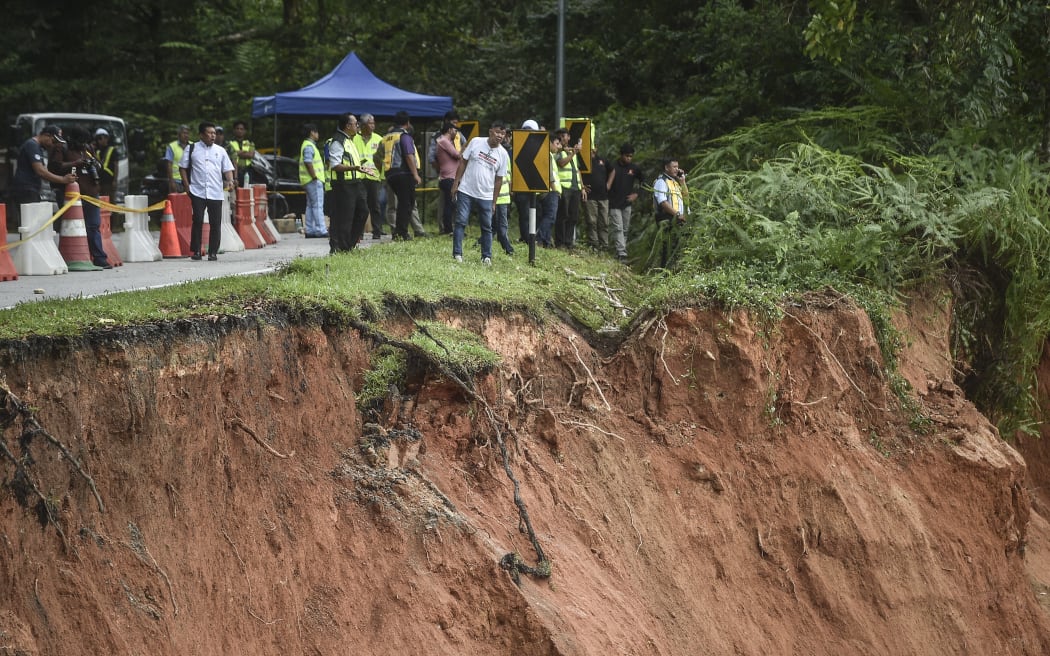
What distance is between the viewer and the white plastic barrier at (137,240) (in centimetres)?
1666

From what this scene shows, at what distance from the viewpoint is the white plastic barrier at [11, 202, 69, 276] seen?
14.1 meters

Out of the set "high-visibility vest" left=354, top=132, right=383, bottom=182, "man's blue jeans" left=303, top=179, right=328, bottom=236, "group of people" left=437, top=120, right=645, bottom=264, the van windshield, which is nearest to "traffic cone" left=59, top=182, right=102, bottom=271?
"high-visibility vest" left=354, top=132, right=383, bottom=182

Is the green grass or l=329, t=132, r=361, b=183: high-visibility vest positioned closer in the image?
the green grass

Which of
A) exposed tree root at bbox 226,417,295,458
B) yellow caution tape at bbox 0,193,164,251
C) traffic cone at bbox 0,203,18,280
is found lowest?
exposed tree root at bbox 226,417,295,458

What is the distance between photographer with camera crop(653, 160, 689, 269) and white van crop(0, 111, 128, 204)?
11.6 m

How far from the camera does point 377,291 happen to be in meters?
10.2

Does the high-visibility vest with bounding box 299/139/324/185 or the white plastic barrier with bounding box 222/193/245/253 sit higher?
the high-visibility vest with bounding box 299/139/324/185

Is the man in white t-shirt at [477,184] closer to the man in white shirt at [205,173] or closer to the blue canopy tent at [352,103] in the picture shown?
the man in white shirt at [205,173]

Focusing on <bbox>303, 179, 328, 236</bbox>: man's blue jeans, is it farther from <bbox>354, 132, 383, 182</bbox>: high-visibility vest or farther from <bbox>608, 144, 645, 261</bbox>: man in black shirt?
<bbox>608, 144, 645, 261</bbox>: man in black shirt

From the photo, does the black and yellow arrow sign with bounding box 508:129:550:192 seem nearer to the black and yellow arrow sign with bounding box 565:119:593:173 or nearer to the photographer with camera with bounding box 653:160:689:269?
the photographer with camera with bounding box 653:160:689:269

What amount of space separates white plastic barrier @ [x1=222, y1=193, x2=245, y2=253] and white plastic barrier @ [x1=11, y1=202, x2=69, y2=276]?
4126mm

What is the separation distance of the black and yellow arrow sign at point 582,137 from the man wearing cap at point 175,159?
6093mm

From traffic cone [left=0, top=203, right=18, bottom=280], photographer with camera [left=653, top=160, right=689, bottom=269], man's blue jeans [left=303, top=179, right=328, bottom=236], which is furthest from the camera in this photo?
man's blue jeans [left=303, top=179, right=328, bottom=236]

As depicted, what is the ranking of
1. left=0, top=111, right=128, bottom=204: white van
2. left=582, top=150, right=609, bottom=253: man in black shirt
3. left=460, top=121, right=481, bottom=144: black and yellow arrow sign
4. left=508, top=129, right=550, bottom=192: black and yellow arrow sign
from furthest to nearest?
1. left=0, top=111, right=128, bottom=204: white van
2. left=460, top=121, right=481, bottom=144: black and yellow arrow sign
3. left=582, top=150, right=609, bottom=253: man in black shirt
4. left=508, top=129, right=550, bottom=192: black and yellow arrow sign
